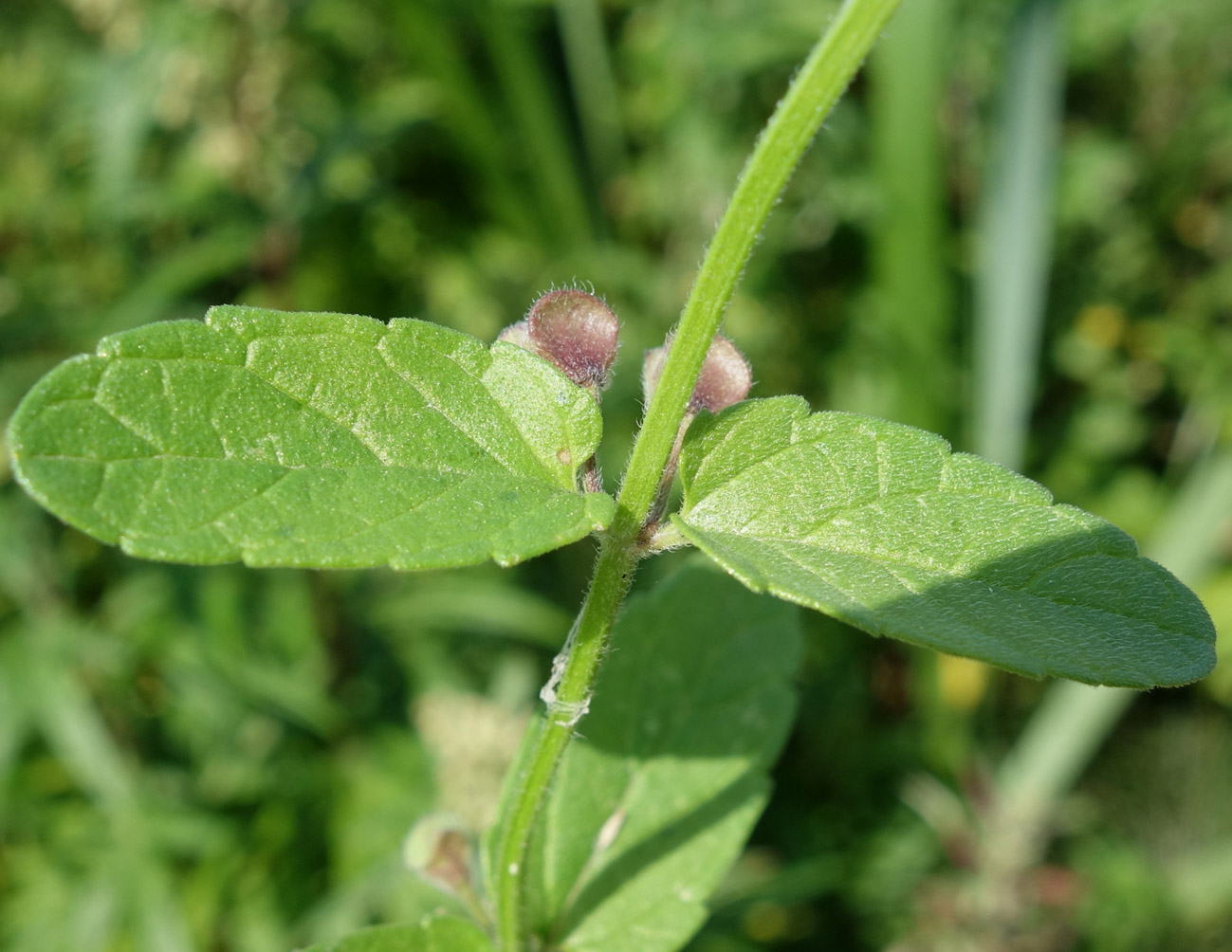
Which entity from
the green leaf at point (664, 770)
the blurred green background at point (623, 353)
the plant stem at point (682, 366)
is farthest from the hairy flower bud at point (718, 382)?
the blurred green background at point (623, 353)

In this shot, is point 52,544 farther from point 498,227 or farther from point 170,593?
point 498,227

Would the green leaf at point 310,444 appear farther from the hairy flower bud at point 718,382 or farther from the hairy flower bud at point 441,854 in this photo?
the hairy flower bud at point 441,854

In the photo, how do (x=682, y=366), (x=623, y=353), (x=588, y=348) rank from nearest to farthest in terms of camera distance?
(x=682, y=366)
(x=588, y=348)
(x=623, y=353)

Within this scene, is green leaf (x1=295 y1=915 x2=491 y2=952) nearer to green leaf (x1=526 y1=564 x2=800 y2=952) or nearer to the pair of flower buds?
green leaf (x1=526 y1=564 x2=800 y2=952)

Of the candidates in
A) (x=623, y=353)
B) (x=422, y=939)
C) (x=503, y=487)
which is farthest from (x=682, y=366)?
(x=623, y=353)

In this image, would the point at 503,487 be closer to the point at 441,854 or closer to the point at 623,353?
the point at 441,854

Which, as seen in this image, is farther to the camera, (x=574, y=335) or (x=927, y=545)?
(x=574, y=335)
